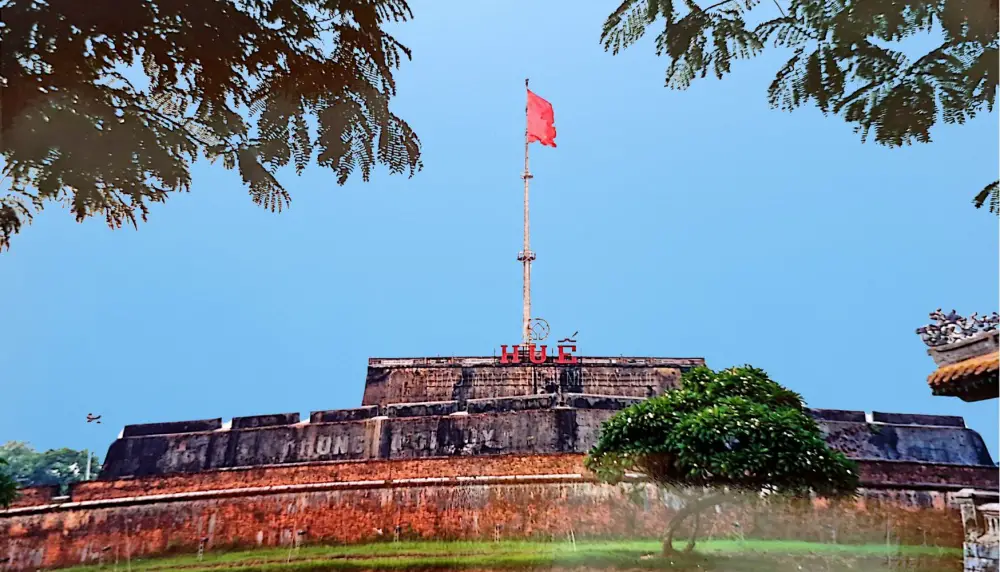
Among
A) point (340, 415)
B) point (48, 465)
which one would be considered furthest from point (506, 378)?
point (48, 465)

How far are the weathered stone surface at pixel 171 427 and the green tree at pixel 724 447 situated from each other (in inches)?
341

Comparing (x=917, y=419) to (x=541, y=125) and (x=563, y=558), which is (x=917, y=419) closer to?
(x=563, y=558)

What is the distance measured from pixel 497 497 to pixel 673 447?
3.20 m

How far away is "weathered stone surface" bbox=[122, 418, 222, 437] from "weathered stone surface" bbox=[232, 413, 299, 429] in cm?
42

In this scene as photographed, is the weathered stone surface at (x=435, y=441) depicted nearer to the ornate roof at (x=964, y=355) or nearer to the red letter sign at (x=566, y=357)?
the red letter sign at (x=566, y=357)

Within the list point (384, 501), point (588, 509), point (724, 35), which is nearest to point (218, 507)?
point (384, 501)

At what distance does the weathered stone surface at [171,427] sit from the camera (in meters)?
12.5

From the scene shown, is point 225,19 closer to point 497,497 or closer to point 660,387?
point 497,497

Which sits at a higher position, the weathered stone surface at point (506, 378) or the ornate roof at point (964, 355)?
the weathered stone surface at point (506, 378)

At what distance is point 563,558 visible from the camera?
689cm

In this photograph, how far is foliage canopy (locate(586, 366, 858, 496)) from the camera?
6109 mm

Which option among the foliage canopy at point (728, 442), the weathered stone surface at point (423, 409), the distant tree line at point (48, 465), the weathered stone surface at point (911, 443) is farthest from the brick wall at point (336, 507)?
the distant tree line at point (48, 465)

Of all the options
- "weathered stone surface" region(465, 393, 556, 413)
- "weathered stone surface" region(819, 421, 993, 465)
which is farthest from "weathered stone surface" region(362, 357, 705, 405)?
"weathered stone surface" region(819, 421, 993, 465)

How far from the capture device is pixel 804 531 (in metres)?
6.41
